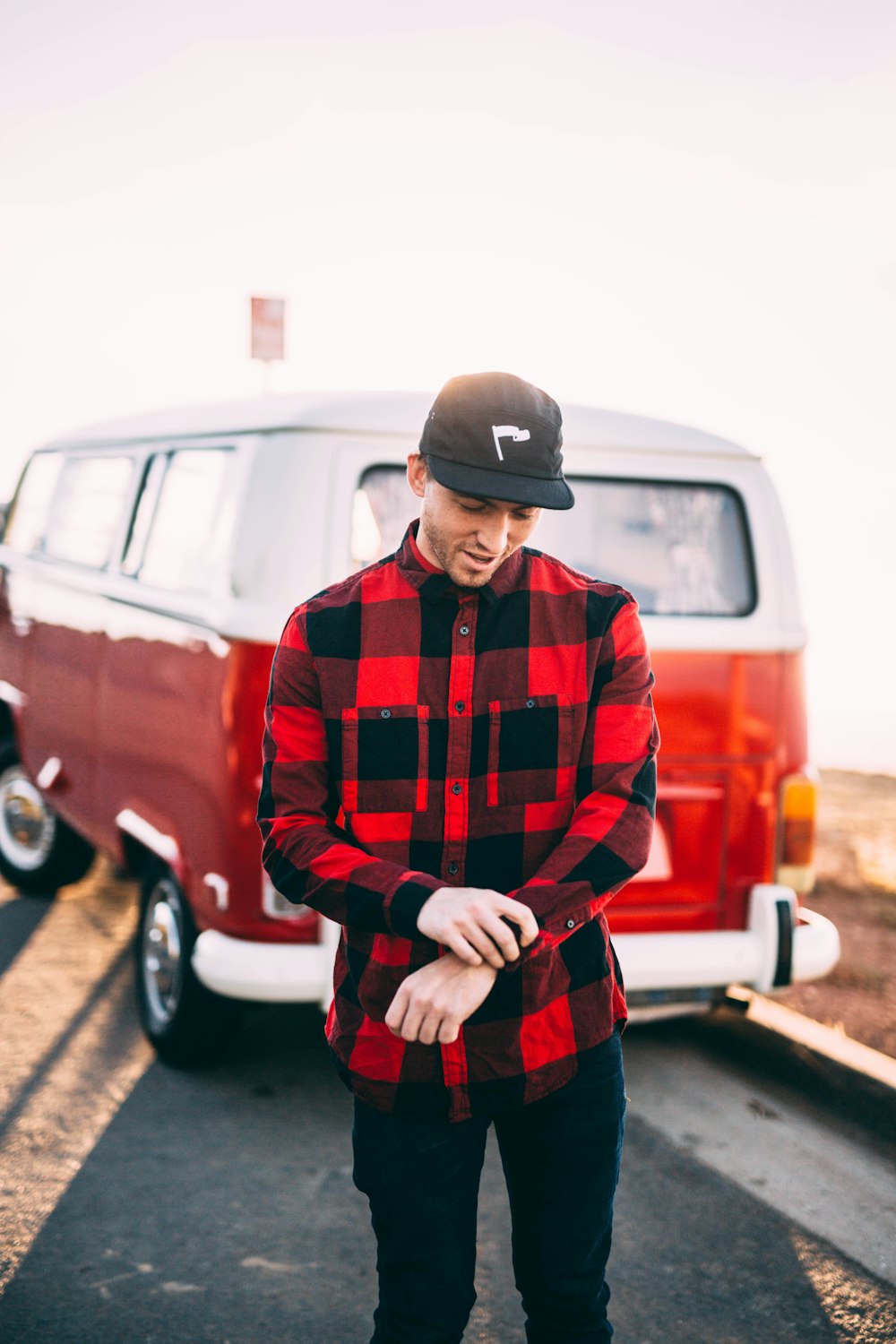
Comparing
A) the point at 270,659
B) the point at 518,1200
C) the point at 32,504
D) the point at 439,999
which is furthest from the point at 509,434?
the point at 32,504

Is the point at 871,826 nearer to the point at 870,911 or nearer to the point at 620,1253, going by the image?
the point at 870,911

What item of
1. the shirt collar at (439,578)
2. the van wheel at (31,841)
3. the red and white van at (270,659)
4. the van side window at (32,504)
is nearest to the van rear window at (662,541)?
the red and white van at (270,659)

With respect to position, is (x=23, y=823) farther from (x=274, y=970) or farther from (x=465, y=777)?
(x=465, y=777)

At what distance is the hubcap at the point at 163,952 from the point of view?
388 centimetres

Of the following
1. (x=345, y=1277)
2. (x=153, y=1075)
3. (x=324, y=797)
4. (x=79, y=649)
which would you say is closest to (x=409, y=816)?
(x=324, y=797)

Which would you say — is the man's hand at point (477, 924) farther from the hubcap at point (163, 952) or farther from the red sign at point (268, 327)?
the red sign at point (268, 327)

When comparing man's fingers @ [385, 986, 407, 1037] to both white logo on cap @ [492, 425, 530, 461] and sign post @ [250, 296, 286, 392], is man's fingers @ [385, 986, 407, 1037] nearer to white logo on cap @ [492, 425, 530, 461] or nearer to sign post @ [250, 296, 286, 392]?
white logo on cap @ [492, 425, 530, 461]

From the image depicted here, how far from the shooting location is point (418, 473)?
177 cm

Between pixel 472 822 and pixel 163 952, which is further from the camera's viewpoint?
pixel 163 952

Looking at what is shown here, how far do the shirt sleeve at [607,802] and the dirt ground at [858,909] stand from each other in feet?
9.04

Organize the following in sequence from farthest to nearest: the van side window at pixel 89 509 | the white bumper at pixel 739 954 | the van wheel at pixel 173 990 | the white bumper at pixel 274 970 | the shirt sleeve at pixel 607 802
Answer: the van side window at pixel 89 509
the van wheel at pixel 173 990
the white bumper at pixel 739 954
the white bumper at pixel 274 970
the shirt sleeve at pixel 607 802

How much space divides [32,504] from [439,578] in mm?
4783

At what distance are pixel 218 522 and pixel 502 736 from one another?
7.03 ft

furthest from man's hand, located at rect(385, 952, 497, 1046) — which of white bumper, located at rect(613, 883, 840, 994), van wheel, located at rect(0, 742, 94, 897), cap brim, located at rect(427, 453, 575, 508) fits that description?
van wheel, located at rect(0, 742, 94, 897)
